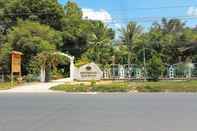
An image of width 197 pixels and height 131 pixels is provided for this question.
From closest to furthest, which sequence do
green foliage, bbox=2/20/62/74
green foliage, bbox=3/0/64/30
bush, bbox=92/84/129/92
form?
bush, bbox=92/84/129/92 < green foliage, bbox=2/20/62/74 < green foliage, bbox=3/0/64/30

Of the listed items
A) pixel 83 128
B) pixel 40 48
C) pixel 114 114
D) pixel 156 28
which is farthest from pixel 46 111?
pixel 156 28

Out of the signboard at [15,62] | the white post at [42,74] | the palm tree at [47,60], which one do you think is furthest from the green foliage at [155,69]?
the signboard at [15,62]

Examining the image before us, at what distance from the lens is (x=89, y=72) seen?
5538 cm

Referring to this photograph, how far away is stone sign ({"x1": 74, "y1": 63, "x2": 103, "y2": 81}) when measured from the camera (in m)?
55.1

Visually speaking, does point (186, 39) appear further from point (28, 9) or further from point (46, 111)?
point (46, 111)

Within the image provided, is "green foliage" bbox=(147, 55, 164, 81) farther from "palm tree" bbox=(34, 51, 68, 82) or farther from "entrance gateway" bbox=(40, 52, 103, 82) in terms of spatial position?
"palm tree" bbox=(34, 51, 68, 82)

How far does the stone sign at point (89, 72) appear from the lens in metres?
55.1

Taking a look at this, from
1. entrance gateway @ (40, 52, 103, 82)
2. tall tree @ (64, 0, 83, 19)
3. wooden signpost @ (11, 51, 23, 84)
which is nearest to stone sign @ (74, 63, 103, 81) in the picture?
entrance gateway @ (40, 52, 103, 82)

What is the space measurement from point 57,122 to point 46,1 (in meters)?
51.2

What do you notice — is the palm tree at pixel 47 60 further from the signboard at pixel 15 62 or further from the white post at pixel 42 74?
the signboard at pixel 15 62

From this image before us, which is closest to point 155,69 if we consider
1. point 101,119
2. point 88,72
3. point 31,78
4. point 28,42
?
point 88,72

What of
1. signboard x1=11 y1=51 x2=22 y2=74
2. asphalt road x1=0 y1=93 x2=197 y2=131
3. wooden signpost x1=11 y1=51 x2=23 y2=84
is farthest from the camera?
signboard x1=11 y1=51 x2=22 y2=74

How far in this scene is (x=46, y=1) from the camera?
214 ft

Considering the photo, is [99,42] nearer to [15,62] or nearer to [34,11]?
[34,11]
